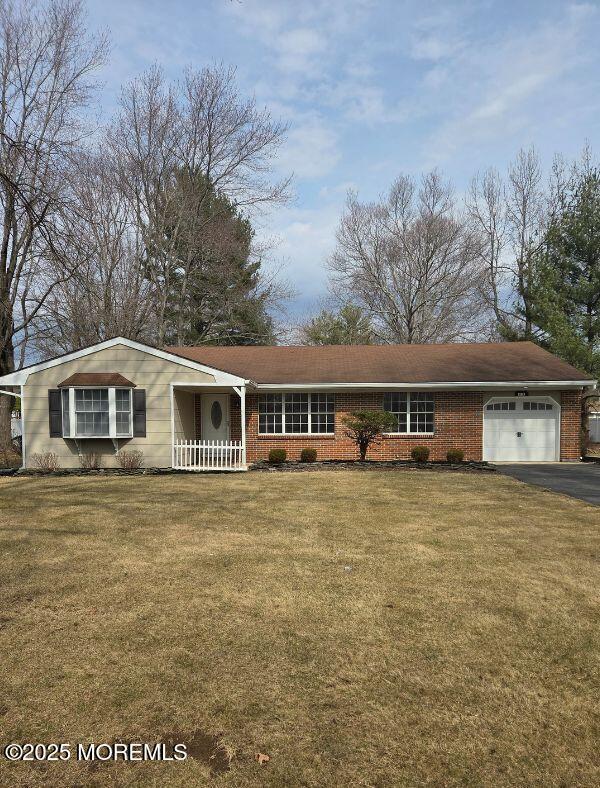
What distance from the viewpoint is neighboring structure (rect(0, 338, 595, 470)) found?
15.1m

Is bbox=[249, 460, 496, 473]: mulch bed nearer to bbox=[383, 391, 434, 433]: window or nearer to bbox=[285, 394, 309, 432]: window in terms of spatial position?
bbox=[383, 391, 434, 433]: window

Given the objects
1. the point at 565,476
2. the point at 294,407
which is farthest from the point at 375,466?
the point at 565,476

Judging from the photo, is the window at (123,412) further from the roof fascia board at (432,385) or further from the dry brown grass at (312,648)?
the dry brown grass at (312,648)

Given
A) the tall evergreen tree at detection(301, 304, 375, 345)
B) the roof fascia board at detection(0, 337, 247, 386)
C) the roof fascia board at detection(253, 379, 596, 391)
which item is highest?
the tall evergreen tree at detection(301, 304, 375, 345)

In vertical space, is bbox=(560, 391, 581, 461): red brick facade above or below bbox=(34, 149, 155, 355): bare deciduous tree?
below

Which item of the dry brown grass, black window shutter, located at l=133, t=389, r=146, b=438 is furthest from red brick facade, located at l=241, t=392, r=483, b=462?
the dry brown grass

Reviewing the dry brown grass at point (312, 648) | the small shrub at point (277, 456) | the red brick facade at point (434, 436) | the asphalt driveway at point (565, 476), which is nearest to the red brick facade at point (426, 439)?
the red brick facade at point (434, 436)

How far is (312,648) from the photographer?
12.4ft

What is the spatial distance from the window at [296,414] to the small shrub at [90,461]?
208 inches

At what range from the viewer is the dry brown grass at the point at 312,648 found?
8.70 feet

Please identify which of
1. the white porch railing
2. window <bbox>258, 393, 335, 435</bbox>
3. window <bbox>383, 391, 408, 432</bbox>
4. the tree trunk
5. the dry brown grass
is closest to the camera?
the dry brown grass

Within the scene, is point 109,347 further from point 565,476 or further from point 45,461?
point 565,476

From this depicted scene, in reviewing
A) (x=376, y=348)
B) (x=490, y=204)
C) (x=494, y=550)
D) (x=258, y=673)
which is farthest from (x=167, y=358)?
(x=490, y=204)

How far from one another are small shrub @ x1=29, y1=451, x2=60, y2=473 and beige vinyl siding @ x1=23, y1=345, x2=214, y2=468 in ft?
0.33
